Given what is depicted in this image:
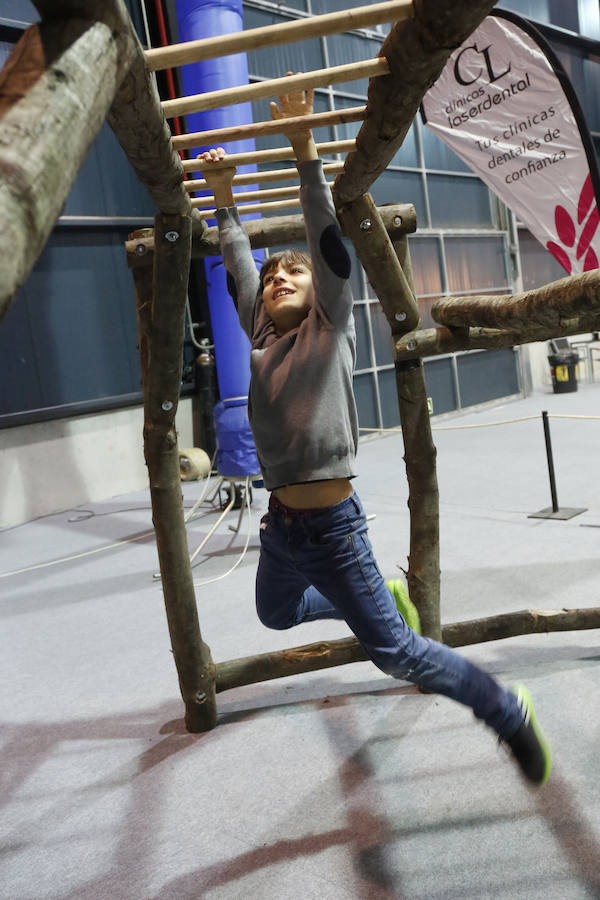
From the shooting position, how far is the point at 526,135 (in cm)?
405

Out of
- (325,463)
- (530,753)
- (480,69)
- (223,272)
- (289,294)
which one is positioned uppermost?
(480,69)

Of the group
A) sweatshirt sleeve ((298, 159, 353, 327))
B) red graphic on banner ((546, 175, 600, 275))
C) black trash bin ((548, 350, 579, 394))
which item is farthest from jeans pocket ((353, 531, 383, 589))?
black trash bin ((548, 350, 579, 394))

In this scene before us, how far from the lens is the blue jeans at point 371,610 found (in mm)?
1958

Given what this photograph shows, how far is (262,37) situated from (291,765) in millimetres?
1990

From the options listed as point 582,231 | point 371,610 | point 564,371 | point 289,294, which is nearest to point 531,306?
point 289,294

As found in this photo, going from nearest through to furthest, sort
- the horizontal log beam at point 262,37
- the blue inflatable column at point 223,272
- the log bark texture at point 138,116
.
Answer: the log bark texture at point 138,116 → the horizontal log beam at point 262,37 → the blue inflatable column at point 223,272

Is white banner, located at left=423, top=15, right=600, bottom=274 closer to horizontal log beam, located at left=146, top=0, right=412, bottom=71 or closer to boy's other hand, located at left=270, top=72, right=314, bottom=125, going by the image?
boy's other hand, located at left=270, top=72, right=314, bottom=125

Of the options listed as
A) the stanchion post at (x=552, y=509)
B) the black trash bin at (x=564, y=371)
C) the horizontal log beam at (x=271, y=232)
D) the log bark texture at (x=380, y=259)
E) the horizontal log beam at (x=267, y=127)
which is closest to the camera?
the horizontal log beam at (x=267, y=127)

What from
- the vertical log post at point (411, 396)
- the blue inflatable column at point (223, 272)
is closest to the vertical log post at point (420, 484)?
the vertical log post at point (411, 396)

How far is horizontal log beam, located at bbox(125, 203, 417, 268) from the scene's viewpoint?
2584 millimetres

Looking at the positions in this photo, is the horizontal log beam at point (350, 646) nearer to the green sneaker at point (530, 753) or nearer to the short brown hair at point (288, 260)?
the green sneaker at point (530, 753)

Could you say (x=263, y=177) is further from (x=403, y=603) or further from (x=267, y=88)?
(x=403, y=603)

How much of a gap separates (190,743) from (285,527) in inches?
41.4

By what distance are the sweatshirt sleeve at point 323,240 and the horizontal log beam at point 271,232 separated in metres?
0.67
